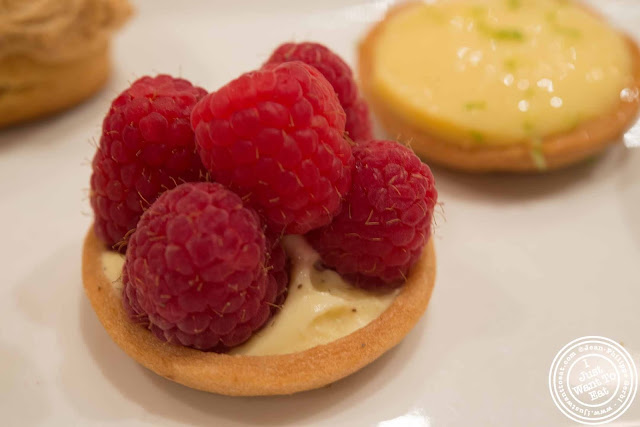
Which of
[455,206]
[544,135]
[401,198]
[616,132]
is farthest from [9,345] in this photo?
[616,132]

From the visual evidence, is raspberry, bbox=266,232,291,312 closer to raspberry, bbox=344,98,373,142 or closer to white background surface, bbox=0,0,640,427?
white background surface, bbox=0,0,640,427

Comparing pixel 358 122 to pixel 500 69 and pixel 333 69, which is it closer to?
pixel 333 69

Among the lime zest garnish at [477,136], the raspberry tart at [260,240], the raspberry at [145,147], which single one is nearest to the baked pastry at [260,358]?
the raspberry tart at [260,240]

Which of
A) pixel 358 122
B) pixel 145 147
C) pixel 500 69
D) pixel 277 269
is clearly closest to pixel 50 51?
pixel 145 147

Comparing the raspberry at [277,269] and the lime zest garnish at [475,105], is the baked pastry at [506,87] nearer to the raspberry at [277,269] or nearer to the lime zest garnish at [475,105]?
the lime zest garnish at [475,105]

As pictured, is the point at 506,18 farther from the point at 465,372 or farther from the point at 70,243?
the point at 70,243
